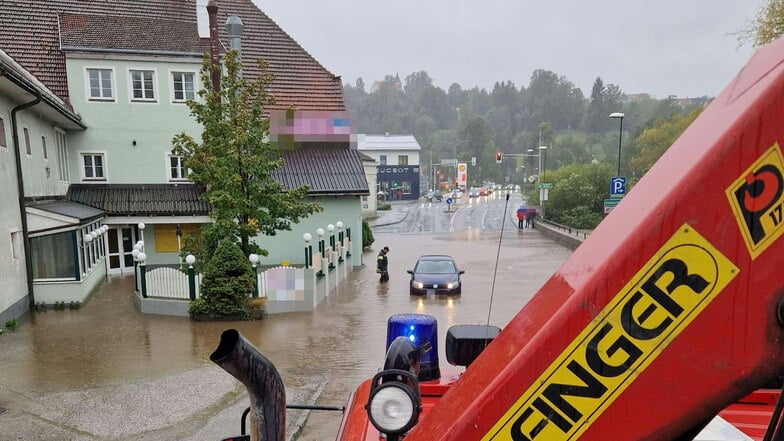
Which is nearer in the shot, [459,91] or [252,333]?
[252,333]

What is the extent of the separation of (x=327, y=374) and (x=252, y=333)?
318 cm

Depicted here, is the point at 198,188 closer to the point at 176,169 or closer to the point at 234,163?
the point at 176,169

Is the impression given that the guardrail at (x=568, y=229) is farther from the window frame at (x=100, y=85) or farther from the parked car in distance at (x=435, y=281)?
the window frame at (x=100, y=85)

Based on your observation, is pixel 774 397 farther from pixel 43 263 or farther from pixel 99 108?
pixel 99 108

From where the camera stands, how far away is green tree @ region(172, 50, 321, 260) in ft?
41.4

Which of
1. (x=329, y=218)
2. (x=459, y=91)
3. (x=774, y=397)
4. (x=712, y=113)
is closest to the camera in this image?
(x=712, y=113)

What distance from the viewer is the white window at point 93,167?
766 inches

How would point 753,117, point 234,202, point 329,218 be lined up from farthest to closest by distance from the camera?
1. point 329,218
2. point 234,202
3. point 753,117

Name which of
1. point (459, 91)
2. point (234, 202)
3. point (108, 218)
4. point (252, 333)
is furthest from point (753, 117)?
point (459, 91)

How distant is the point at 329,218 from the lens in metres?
20.4

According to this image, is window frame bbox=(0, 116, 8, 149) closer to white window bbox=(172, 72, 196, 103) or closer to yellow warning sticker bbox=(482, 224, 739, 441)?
white window bbox=(172, 72, 196, 103)

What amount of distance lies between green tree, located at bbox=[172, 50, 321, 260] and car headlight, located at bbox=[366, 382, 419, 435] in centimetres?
1100

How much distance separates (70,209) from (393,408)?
17.4 metres

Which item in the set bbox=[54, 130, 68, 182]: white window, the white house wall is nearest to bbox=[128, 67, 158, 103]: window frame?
bbox=[54, 130, 68, 182]: white window
